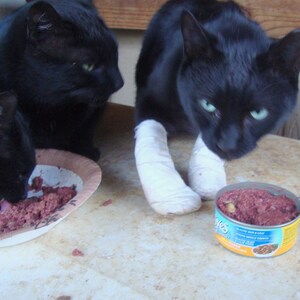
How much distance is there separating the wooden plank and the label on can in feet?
2.75

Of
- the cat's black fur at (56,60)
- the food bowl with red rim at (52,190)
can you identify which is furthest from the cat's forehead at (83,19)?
the food bowl with red rim at (52,190)

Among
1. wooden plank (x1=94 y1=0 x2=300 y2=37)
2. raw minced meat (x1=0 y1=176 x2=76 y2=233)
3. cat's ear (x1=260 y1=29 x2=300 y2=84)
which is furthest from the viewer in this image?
wooden plank (x1=94 y1=0 x2=300 y2=37)

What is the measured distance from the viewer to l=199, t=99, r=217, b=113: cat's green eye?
0.80 meters

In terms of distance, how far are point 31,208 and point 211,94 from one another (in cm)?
43

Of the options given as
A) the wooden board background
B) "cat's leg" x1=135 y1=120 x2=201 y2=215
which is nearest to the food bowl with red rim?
"cat's leg" x1=135 y1=120 x2=201 y2=215

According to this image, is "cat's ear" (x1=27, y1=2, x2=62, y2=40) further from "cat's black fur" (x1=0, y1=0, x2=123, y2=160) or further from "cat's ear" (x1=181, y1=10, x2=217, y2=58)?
"cat's ear" (x1=181, y1=10, x2=217, y2=58)

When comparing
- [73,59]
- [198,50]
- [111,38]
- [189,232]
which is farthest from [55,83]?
[189,232]

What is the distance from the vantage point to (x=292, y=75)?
2.64 feet

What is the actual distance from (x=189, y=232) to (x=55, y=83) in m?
0.42

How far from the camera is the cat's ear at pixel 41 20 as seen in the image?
2.71 feet

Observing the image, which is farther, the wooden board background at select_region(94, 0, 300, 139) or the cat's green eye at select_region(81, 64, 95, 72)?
the wooden board background at select_region(94, 0, 300, 139)

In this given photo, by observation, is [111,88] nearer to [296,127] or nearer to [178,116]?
[178,116]

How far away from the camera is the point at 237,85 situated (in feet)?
2.51

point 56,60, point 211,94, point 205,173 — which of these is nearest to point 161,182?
point 205,173
